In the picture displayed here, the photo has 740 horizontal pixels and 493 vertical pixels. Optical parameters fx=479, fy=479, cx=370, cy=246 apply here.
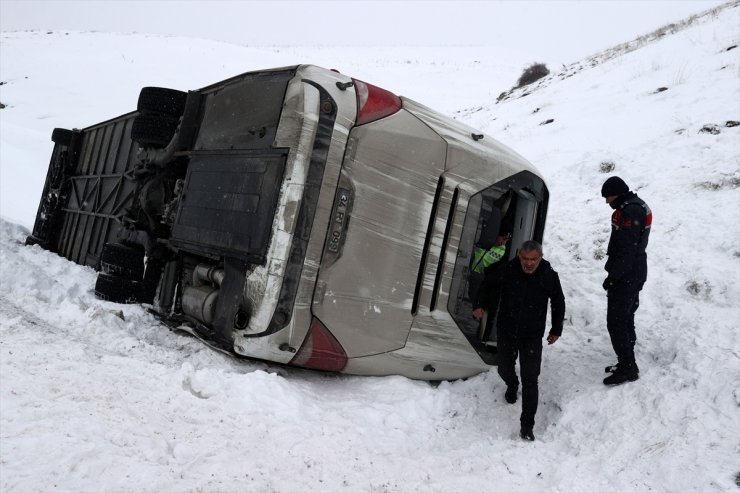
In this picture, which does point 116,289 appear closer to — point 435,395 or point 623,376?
point 435,395

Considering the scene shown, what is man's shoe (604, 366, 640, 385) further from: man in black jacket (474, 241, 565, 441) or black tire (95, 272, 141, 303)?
black tire (95, 272, 141, 303)

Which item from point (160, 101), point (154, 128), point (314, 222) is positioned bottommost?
point (314, 222)

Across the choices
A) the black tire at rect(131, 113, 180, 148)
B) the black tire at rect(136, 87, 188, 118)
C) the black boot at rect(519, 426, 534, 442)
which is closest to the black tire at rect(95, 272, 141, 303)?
the black tire at rect(131, 113, 180, 148)

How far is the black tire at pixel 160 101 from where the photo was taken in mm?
4332

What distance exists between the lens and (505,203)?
4586 millimetres

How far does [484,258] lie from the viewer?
13.4ft

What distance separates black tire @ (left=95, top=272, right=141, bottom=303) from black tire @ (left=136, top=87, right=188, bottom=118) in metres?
1.55

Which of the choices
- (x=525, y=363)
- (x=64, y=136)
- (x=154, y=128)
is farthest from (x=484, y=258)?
(x=64, y=136)

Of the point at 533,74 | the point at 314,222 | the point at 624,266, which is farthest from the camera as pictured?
the point at 533,74

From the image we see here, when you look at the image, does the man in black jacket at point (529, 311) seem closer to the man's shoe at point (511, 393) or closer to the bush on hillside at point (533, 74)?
the man's shoe at point (511, 393)

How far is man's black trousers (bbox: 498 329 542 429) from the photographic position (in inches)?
138

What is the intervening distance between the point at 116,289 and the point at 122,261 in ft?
0.84

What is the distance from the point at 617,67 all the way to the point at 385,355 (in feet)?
40.6

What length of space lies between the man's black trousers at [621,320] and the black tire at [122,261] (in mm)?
4087
